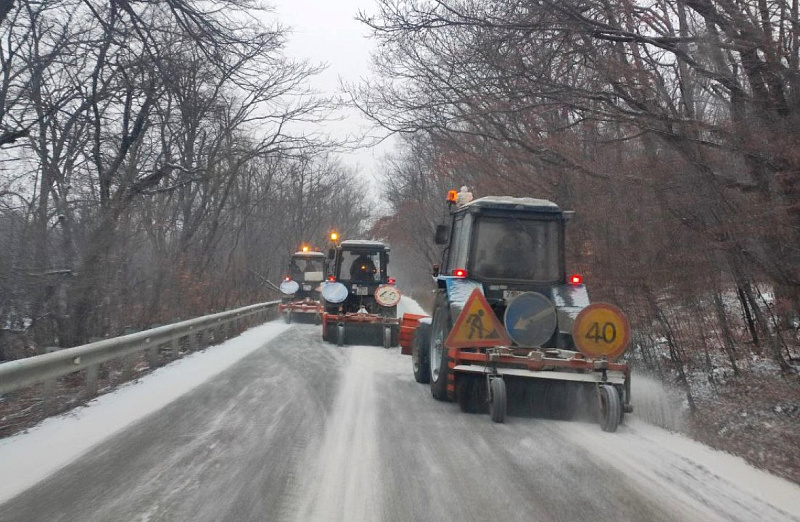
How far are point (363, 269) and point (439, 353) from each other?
9.41 metres

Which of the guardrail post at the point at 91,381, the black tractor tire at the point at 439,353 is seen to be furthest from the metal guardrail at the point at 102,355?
the black tractor tire at the point at 439,353

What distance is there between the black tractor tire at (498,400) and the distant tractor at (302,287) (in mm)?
17091

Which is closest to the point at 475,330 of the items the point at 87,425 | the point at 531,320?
the point at 531,320

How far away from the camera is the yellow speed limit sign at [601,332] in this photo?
7840 mm

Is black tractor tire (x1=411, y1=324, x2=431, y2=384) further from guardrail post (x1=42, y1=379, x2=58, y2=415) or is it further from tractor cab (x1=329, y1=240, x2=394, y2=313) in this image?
tractor cab (x1=329, y1=240, x2=394, y2=313)

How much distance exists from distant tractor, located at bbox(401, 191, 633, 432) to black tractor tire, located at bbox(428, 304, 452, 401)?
0.02m

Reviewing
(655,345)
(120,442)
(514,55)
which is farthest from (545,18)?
(120,442)

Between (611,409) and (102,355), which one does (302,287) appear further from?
(611,409)

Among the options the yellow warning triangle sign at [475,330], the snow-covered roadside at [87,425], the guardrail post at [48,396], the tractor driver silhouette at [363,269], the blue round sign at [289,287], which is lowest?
the snow-covered roadside at [87,425]

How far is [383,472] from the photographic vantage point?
5.89 m

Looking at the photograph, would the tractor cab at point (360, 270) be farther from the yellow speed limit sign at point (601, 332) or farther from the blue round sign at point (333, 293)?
the yellow speed limit sign at point (601, 332)

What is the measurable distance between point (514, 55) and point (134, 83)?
8.29m

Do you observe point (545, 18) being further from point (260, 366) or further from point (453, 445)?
point (260, 366)

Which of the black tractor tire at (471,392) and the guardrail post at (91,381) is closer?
the black tractor tire at (471,392)
